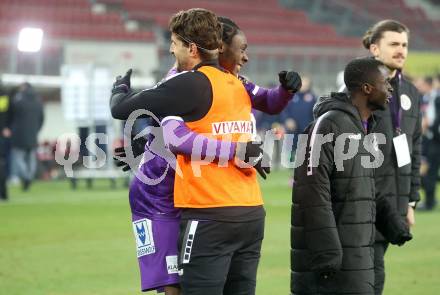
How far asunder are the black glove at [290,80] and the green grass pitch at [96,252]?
346 centimetres

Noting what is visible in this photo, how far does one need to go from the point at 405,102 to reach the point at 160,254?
8.30 feet

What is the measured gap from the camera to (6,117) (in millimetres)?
20172

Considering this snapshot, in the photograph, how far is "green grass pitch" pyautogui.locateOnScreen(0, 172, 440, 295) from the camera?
8.98 m

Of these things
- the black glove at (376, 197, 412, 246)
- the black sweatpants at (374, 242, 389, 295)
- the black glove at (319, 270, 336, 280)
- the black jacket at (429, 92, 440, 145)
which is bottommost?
the black jacket at (429, 92, 440, 145)

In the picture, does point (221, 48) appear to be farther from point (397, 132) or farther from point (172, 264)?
point (397, 132)

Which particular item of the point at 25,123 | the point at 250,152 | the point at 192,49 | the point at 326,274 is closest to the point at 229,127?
the point at 250,152

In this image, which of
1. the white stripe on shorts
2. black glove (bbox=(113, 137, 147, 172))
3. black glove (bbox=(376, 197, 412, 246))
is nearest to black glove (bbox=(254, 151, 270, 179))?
the white stripe on shorts

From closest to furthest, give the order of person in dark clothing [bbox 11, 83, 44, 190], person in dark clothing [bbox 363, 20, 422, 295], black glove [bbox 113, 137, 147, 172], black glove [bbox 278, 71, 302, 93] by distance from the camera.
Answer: black glove [bbox 278, 71, 302, 93], black glove [bbox 113, 137, 147, 172], person in dark clothing [bbox 363, 20, 422, 295], person in dark clothing [bbox 11, 83, 44, 190]

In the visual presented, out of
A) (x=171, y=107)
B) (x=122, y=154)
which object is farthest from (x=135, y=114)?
(x=122, y=154)

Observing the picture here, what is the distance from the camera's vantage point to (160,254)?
584 cm

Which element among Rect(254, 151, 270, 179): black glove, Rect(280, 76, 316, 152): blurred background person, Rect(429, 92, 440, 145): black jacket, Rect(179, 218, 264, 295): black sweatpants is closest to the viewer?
Rect(179, 218, 264, 295): black sweatpants

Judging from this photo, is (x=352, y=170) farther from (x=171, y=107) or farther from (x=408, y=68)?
(x=408, y=68)

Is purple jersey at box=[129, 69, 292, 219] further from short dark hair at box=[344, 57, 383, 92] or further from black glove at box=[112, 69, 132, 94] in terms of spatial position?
short dark hair at box=[344, 57, 383, 92]

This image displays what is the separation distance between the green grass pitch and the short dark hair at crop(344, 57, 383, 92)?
2.93 metres
